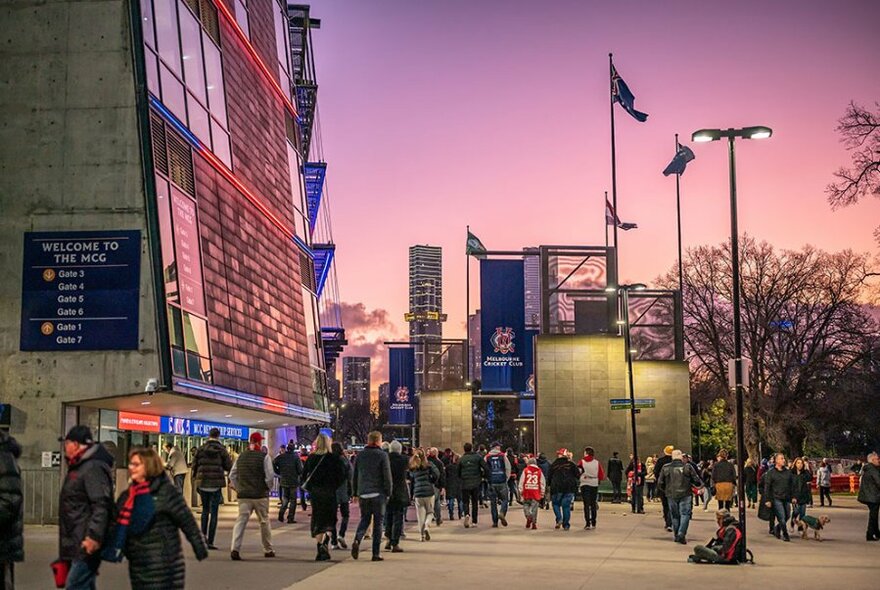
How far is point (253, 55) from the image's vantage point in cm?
4128

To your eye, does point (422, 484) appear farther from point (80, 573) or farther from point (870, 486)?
point (80, 573)

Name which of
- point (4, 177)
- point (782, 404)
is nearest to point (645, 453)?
point (782, 404)

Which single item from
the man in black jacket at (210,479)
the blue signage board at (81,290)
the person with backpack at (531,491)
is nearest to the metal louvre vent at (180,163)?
the blue signage board at (81,290)

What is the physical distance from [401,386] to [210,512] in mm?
60902

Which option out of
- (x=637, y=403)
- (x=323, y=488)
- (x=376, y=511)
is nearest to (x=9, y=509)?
(x=323, y=488)

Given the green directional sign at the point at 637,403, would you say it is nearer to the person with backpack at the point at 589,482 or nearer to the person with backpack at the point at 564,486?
the person with backpack at the point at 589,482

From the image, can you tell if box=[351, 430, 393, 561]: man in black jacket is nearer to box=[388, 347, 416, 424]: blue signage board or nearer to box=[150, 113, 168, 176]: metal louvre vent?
box=[150, 113, 168, 176]: metal louvre vent

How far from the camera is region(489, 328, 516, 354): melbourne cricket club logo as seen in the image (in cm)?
5325

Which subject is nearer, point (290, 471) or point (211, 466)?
point (211, 466)

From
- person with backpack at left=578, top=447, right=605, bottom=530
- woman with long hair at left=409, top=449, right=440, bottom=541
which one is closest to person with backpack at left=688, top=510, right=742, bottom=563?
woman with long hair at left=409, top=449, right=440, bottom=541

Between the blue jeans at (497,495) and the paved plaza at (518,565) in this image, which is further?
the blue jeans at (497,495)

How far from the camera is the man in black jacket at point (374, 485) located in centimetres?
1642

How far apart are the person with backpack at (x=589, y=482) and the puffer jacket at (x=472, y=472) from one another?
7.23 feet

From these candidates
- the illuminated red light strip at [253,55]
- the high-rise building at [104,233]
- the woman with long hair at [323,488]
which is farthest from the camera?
the illuminated red light strip at [253,55]
